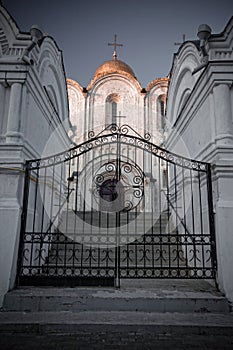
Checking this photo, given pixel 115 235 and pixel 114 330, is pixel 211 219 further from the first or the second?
pixel 114 330

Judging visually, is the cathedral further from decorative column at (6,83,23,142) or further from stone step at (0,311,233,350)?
stone step at (0,311,233,350)

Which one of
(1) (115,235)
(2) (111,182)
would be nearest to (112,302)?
(1) (115,235)

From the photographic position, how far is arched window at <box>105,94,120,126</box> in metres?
15.3

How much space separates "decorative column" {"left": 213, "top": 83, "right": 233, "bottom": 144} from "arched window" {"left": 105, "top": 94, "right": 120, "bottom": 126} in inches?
409

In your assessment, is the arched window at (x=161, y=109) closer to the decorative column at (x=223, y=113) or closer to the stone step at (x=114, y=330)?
the decorative column at (x=223, y=113)

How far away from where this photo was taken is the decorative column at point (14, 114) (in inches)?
194

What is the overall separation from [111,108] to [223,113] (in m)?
11.3

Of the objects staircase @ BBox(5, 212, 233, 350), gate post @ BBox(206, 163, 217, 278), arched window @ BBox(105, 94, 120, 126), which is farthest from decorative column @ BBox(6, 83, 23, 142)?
arched window @ BBox(105, 94, 120, 126)

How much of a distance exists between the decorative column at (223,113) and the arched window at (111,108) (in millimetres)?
10393

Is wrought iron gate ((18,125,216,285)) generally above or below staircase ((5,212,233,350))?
above

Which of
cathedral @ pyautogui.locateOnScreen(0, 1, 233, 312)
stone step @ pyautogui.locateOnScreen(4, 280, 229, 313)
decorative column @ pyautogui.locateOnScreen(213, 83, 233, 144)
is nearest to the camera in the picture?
stone step @ pyautogui.locateOnScreen(4, 280, 229, 313)

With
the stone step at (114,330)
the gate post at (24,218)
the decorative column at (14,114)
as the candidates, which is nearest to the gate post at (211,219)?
the stone step at (114,330)

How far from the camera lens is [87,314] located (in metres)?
3.79

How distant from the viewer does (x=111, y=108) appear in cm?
1577
